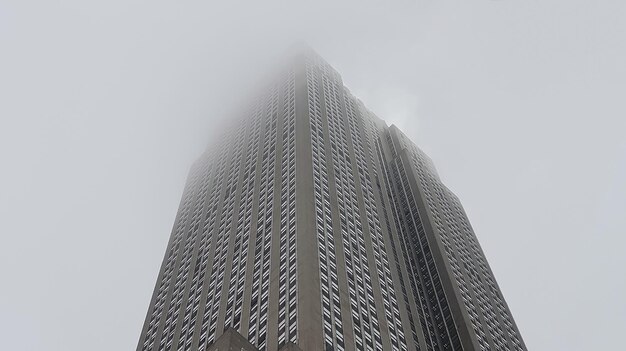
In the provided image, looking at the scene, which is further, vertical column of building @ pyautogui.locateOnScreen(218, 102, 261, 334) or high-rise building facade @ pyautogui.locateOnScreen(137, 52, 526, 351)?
vertical column of building @ pyautogui.locateOnScreen(218, 102, 261, 334)

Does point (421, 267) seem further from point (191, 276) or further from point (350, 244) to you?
point (191, 276)

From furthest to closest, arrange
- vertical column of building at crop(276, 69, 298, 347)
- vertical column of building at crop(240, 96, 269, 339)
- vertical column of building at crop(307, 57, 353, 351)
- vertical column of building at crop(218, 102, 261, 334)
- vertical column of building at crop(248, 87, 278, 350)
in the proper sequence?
vertical column of building at crop(218, 102, 261, 334) → vertical column of building at crop(240, 96, 269, 339) → vertical column of building at crop(248, 87, 278, 350) → vertical column of building at crop(276, 69, 298, 347) → vertical column of building at crop(307, 57, 353, 351)

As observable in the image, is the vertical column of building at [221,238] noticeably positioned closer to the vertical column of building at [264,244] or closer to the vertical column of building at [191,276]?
the vertical column of building at [191,276]

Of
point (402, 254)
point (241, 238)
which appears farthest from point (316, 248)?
point (402, 254)

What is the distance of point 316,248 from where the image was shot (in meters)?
78.1

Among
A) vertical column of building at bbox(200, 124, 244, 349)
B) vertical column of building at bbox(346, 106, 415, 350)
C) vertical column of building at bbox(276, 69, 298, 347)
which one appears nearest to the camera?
vertical column of building at bbox(276, 69, 298, 347)

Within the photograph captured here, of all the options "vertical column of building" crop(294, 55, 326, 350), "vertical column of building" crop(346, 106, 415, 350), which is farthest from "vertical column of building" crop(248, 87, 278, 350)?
"vertical column of building" crop(346, 106, 415, 350)

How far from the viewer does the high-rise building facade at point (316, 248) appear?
241 feet

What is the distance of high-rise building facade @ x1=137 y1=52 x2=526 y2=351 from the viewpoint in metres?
73.3

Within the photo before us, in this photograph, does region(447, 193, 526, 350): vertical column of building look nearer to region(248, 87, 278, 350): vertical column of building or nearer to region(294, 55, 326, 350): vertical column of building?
region(294, 55, 326, 350): vertical column of building

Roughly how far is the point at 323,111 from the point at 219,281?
46.3 m

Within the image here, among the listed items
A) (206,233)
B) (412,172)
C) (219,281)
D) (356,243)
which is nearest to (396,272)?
(356,243)

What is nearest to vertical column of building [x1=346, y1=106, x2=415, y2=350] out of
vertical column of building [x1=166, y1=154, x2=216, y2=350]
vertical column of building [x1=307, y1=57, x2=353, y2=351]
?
vertical column of building [x1=307, y1=57, x2=353, y2=351]

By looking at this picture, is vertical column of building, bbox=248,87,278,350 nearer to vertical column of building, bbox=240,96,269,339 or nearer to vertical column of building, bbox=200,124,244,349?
vertical column of building, bbox=240,96,269,339
